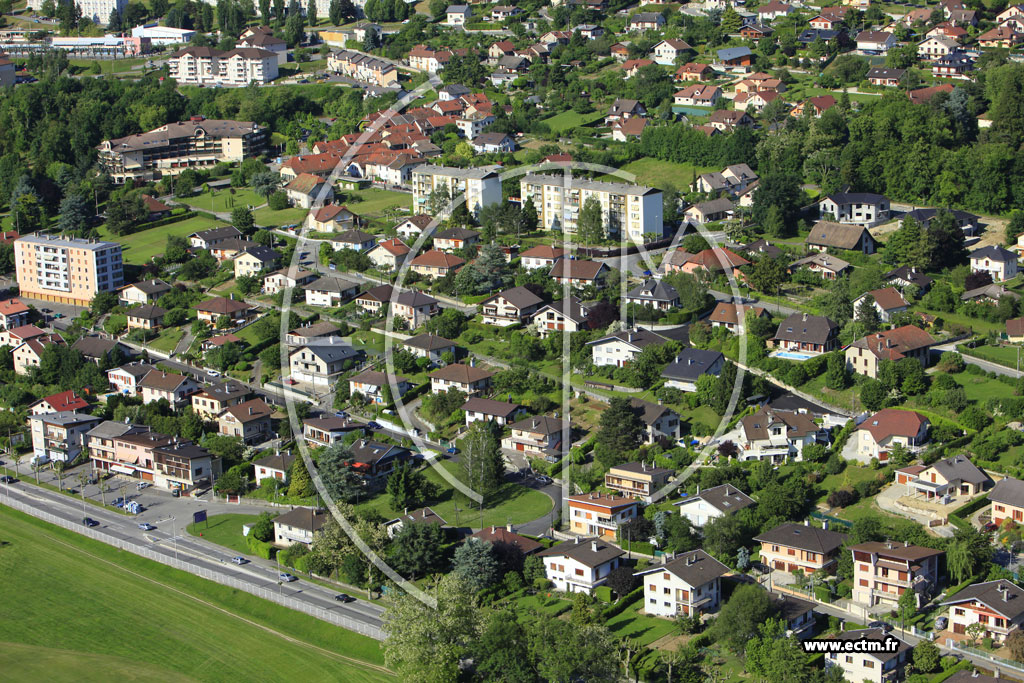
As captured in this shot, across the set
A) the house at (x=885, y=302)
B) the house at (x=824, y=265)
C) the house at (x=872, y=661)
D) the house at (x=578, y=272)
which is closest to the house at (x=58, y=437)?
the house at (x=578, y=272)

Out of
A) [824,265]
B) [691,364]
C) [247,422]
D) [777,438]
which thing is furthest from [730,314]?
[247,422]

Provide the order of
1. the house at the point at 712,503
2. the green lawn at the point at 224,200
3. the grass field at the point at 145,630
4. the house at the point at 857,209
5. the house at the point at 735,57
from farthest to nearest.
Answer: the house at the point at 735,57 → the green lawn at the point at 224,200 → the house at the point at 857,209 → the house at the point at 712,503 → the grass field at the point at 145,630

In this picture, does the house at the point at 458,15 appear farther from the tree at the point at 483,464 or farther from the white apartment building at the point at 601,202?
the tree at the point at 483,464

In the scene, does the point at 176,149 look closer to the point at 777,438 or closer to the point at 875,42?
the point at 875,42

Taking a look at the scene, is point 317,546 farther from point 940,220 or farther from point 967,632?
point 940,220

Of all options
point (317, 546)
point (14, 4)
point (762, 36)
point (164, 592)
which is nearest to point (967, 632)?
point (317, 546)

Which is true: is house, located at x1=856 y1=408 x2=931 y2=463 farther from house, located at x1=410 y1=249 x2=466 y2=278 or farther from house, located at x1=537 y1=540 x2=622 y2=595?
house, located at x1=410 y1=249 x2=466 y2=278

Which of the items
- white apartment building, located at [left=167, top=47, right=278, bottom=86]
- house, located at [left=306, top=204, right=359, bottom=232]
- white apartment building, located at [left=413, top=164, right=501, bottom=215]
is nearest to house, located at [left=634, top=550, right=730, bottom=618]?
white apartment building, located at [left=413, top=164, right=501, bottom=215]
